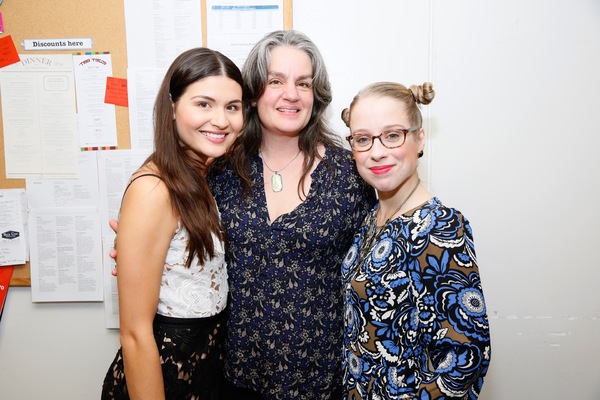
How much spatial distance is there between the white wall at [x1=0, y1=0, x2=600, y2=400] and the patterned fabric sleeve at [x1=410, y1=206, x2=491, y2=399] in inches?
33.6

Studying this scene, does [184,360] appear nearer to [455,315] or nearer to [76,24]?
[455,315]

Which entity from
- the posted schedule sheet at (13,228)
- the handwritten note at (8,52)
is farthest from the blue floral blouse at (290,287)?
the handwritten note at (8,52)

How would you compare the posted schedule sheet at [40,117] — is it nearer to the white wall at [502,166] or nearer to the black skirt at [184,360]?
the white wall at [502,166]

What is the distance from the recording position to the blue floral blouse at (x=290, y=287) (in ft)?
4.40

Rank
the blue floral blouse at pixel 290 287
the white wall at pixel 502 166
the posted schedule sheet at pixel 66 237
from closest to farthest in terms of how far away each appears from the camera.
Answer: the blue floral blouse at pixel 290 287, the white wall at pixel 502 166, the posted schedule sheet at pixel 66 237

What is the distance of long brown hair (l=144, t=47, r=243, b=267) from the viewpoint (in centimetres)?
118

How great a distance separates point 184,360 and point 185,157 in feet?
1.99

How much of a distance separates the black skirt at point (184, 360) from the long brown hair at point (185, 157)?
202 mm

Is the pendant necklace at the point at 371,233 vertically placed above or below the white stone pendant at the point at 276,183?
below

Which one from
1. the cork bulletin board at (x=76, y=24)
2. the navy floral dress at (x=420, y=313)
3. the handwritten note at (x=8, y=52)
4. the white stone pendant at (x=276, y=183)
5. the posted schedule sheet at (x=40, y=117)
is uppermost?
the cork bulletin board at (x=76, y=24)

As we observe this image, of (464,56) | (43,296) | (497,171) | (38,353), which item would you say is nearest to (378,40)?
(464,56)

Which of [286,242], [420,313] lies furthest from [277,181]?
[420,313]

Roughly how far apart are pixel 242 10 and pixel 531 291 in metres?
1.74

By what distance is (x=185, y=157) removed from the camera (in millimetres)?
1271
